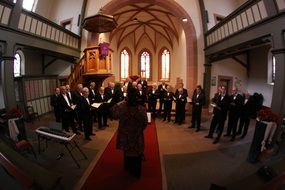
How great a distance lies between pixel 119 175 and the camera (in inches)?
155

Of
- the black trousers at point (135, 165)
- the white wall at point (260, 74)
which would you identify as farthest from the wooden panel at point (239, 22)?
the black trousers at point (135, 165)

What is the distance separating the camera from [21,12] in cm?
627

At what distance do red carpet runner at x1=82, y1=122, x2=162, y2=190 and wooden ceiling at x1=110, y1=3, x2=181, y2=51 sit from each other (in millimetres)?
10012

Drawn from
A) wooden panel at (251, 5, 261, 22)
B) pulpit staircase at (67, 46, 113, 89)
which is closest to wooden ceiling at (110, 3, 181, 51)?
pulpit staircase at (67, 46, 113, 89)

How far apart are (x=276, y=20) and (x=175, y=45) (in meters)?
11.0

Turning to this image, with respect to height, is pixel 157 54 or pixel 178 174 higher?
pixel 157 54

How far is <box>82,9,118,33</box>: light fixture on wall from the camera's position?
25.9 ft

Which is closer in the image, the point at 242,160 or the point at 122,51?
the point at 242,160

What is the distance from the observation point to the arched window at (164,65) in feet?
58.8

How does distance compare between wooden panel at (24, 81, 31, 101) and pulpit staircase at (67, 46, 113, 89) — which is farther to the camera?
wooden panel at (24, 81, 31, 101)

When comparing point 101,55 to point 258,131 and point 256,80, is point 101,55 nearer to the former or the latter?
point 258,131

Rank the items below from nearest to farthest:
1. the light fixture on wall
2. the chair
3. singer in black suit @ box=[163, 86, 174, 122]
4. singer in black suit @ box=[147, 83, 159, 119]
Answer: the light fixture on wall
the chair
singer in black suit @ box=[163, 86, 174, 122]
singer in black suit @ box=[147, 83, 159, 119]

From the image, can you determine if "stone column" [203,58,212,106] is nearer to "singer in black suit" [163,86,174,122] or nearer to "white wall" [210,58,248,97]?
"white wall" [210,58,248,97]

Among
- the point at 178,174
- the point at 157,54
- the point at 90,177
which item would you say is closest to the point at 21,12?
the point at 90,177
